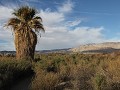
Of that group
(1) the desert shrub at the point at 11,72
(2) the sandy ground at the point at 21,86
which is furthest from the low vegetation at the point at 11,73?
(2) the sandy ground at the point at 21,86

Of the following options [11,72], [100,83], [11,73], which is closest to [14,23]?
[11,72]

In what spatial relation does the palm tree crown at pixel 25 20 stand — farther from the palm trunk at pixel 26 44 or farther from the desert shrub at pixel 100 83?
the desert shrub at pixel 100 83

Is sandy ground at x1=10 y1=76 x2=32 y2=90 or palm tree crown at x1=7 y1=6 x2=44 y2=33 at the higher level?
palm tree crown at x1=7 y1=6 x2=44 y2=33

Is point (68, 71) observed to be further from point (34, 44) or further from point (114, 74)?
point (34, 44)

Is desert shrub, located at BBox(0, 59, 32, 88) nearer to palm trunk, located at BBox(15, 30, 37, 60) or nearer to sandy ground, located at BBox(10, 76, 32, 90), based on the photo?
sandy ground, located at BBox(10, 76, 32, 90)

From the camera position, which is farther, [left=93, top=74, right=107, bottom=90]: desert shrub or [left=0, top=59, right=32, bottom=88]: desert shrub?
[left=0, top=59, right=32, bottom=88]: desert shrub

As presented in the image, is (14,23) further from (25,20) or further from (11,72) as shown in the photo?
(11,72)

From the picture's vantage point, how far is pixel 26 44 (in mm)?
25203

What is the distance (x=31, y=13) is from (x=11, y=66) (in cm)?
861

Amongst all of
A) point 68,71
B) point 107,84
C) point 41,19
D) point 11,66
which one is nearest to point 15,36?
point 41,19

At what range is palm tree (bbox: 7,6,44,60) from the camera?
993 inches

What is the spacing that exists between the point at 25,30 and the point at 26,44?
1132 mm

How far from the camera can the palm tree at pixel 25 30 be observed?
25.2 meters

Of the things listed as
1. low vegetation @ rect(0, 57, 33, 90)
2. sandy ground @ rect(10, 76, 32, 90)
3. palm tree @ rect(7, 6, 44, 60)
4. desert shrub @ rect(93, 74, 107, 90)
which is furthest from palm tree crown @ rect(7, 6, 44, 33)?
desert shrub @ rect(93, 74, 107, 90)
